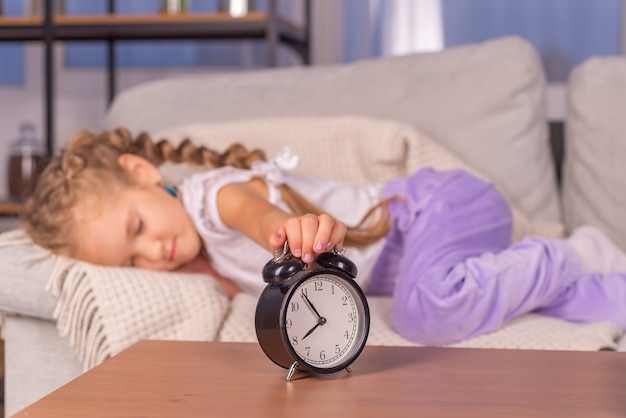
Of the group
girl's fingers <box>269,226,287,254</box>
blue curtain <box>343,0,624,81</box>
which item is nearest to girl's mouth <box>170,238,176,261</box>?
girl's fingers <box>269,226,287,254</box>

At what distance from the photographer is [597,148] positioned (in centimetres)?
196

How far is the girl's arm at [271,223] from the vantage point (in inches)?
35.9

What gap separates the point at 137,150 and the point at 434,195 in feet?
1.93

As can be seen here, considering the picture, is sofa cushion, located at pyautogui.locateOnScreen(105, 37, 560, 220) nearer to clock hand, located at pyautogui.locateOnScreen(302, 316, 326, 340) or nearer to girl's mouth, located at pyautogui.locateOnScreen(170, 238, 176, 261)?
girl's mouth, located at pyautogui.locateOnScreen(170, 238, 176, 261)

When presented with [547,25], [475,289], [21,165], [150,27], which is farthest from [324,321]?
[547,25]

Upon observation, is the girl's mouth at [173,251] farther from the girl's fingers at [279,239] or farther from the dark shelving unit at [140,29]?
the dark shelving unit at [140,29]

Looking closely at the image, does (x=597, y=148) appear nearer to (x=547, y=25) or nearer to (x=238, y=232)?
(x=238, y=232)

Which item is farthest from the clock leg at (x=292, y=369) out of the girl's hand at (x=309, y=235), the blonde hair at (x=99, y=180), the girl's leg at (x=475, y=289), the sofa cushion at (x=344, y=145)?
the sofa cushion at (x=344, y=145)

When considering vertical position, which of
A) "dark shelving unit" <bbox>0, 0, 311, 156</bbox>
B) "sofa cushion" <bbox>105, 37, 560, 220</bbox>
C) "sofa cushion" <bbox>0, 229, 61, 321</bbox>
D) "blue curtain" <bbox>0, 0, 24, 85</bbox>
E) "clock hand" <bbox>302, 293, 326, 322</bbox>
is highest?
"dark shelving unit" <bbox>0, 0, 311, 156</bbox>

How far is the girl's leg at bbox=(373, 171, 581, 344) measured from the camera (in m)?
1.41

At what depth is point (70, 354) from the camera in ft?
4.65

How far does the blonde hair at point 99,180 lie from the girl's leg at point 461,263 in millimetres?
91

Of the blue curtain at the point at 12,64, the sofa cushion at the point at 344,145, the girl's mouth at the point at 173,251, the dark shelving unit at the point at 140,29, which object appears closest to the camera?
the girl's mouth at the point at 173,251

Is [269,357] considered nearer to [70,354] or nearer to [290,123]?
[70,354]
